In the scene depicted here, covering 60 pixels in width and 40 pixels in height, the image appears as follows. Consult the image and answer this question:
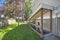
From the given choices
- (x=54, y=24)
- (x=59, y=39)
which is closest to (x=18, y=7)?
(x=54, y=24)

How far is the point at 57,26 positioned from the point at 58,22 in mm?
317

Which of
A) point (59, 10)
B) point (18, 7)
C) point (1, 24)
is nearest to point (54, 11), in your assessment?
point (59, 10)

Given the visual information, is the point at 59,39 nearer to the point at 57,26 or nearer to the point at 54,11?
the point at 57,26

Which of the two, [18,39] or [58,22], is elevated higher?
[58,22]

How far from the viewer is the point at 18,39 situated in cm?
998

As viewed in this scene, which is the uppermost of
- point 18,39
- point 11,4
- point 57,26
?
point 11,4

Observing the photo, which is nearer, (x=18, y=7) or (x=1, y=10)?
(x=18, y=7)

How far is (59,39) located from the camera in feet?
29.7

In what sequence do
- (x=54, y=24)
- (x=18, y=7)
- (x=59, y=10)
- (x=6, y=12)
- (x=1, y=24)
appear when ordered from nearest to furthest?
(x=59, y=10) < (x=54, y=24) < (x=1, y=24) < (x=18, y=7) < (x=6, y=12)

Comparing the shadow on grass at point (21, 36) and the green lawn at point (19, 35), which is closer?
the shadow on grass at point (21, 36)

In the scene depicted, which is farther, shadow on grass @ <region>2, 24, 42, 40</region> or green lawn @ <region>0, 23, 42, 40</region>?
green lawn @ <region>0, 23, 42, 40</region>

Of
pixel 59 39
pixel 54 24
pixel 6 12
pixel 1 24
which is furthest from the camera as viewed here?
pixel 6 12

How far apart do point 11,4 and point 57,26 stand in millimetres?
15926

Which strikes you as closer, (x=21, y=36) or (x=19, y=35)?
(x=21, y=36)
